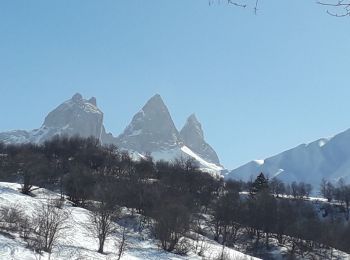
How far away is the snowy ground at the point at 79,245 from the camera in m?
36.2

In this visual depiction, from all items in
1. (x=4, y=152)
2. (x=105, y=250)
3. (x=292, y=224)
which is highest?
(x=4, y=152)

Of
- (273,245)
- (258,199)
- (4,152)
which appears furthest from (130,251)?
(4,152)

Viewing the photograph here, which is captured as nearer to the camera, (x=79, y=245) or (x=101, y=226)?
(x=79, y=245)

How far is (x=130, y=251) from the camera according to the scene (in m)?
47.4

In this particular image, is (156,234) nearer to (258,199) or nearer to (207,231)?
(207,231)

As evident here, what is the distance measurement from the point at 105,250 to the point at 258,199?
51.3 m

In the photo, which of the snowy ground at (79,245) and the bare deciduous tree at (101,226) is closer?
the snowy ground at (79,245)

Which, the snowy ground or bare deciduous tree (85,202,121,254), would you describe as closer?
the snowy ground

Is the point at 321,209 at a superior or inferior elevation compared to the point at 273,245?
superior

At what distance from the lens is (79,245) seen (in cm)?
4447

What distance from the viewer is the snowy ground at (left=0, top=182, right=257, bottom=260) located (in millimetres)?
36219

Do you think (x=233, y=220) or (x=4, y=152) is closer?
(x=233, y=220)

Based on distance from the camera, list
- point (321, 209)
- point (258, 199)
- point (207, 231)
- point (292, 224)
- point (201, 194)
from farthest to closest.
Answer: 1. point (321, 209)
2. point (201, 194)
3. point (258, 199)
4. point (292, 224)
5. point (207, 231)

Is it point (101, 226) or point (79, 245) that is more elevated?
point (101, 226)
